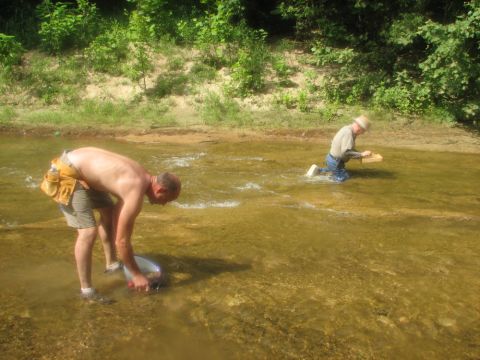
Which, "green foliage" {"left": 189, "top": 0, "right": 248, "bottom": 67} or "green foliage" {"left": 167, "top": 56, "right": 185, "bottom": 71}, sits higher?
"green foliage" {"left": 189, "top": 0, "right": 248, "bottom": 67}

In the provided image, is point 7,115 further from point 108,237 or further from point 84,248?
point 84,248

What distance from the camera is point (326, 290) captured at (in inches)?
160

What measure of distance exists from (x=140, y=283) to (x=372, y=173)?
5.76m

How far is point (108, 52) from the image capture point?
14406mm

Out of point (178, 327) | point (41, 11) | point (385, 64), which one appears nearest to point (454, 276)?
point (178, 327)

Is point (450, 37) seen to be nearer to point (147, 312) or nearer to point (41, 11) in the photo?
point (147, 312)

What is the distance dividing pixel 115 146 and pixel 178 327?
24.0ft

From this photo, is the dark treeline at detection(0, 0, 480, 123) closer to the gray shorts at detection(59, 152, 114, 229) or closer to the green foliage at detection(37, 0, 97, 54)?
the green foliage at detection(37, 0, 97, 54)

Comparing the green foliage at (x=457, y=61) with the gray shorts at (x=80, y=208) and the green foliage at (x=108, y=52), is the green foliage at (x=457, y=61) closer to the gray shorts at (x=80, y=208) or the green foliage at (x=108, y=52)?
the green foliage at (x=108, y=52)

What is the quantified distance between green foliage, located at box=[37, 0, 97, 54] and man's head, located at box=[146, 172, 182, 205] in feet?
41.2

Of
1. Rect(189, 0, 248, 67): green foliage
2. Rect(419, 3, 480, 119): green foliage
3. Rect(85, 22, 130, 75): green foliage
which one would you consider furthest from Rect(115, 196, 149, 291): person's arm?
Rect(85, 22, 130, 75): green foliage

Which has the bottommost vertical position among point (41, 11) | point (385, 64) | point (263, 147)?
point (263, 147)

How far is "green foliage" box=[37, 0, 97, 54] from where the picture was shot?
14.4m

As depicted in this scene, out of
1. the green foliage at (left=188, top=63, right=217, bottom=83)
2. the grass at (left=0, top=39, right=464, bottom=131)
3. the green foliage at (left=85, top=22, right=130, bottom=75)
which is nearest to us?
the grass at (left=0, top=39, right=464, bottom=131)
